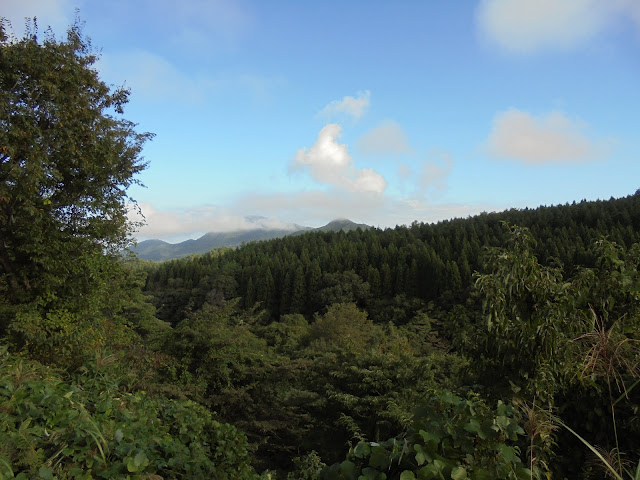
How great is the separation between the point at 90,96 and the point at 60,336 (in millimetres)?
5883

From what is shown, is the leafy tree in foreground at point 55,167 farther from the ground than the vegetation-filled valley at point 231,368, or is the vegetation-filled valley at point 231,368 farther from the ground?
the leafy tree in foreground at point 55,167

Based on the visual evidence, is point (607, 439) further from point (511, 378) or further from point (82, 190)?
point (82, 190)

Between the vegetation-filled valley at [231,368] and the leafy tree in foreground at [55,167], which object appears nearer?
the vegetation-filled valley at [231,368]

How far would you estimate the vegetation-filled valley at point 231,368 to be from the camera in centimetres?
269

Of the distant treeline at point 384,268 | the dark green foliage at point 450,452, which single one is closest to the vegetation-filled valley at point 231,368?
the dark green foliage at point 450,452

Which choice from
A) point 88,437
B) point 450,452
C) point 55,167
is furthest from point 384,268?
point 450,452

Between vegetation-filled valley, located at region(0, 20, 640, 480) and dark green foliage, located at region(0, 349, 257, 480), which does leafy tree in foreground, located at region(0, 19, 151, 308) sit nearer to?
vegetation-filled valley, located at region(0, 20, 640, 480)

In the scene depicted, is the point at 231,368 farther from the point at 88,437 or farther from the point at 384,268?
the point at 384,268

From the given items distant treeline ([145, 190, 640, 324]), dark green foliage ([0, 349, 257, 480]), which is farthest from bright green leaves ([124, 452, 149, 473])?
distant treeline ([145, 190, 640, 324])

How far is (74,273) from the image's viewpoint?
30.2 ft

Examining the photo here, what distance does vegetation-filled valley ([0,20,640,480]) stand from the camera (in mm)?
2693

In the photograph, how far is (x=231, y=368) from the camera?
1355 centimetres

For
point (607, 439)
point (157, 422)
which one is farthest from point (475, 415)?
point (157, 422)

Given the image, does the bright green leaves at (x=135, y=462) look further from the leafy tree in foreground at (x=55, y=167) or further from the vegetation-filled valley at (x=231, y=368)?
the leafy tree in foreground at (x=55, y=167)
